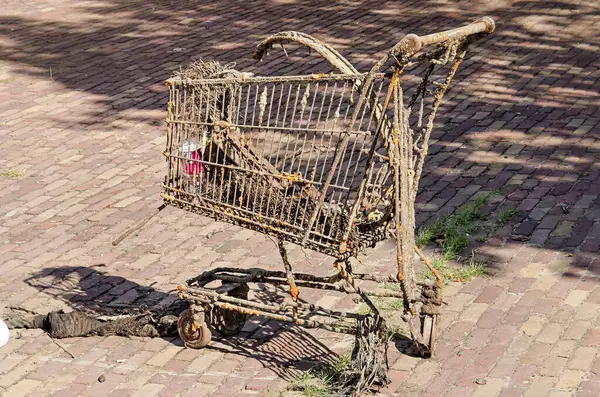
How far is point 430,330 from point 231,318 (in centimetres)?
133

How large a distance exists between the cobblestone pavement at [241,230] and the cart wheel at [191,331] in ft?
0.28

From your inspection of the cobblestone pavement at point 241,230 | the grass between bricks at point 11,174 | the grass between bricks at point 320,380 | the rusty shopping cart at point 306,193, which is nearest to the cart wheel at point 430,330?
the rusty shopping cart at point 306,193

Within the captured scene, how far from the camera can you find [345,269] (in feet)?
19.9

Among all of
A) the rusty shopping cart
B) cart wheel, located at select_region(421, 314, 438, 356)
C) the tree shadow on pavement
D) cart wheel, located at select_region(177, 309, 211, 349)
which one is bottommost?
the tree shadow on pavement

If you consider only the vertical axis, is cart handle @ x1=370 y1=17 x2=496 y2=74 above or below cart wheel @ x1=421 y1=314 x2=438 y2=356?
above

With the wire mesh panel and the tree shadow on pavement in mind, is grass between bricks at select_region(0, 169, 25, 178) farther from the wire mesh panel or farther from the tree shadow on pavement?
the wire mesh panel

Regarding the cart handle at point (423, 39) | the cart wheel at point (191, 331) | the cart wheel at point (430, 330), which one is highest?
Result: the cart handle at point (423, 39)

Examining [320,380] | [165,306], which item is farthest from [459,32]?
[165,306]

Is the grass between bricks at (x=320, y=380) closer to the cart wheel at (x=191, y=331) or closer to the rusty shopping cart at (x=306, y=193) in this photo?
the rusty shopping cart at (x=306, y=193)

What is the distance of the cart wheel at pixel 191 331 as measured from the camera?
6.37 m

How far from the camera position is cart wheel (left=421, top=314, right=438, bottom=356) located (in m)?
6.16

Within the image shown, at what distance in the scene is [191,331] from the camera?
6410 mm

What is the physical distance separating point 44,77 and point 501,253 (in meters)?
6.90

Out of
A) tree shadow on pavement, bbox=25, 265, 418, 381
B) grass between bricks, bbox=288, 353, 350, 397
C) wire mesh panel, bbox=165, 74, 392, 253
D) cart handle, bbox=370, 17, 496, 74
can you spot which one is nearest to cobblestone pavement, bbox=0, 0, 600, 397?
tree shadow on pavement, bbox=25, 265, 418, 381
